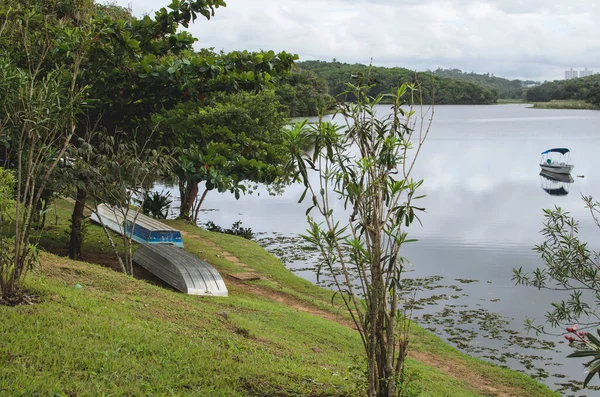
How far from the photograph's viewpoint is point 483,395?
9.49 meters

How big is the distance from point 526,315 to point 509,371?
477 cm

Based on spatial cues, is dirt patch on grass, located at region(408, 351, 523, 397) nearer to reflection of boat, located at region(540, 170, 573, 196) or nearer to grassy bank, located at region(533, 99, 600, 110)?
reflection of boat, located at region(540, 170, 573, 196)

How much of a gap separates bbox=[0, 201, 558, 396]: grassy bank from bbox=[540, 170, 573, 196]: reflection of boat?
2875 centimetres

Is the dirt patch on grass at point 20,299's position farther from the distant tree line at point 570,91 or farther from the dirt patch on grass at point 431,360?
the distant tree line at point 570,91

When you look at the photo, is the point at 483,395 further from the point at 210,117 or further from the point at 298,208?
the point at 298,208

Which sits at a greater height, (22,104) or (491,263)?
(22,104)

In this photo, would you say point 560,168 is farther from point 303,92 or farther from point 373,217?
point 373,217

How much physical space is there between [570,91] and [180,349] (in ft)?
439

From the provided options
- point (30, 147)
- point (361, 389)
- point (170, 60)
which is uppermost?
point (170, 60)

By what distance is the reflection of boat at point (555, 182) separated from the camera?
38.2 m

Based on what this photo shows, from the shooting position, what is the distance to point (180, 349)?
6379mm

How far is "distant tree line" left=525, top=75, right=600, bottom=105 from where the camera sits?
113m

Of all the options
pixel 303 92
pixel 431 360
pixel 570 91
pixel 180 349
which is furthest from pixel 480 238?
pixel 570 91

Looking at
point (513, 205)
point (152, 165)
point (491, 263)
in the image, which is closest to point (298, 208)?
point (513, 205)
